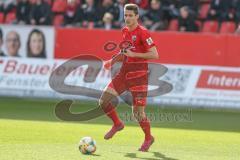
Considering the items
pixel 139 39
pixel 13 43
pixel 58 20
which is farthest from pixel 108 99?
pixel 58 20

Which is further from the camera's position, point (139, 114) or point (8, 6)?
point (8, 6)

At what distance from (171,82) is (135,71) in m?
7.06

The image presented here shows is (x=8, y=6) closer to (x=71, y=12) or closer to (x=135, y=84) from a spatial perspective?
(x=71, y=12)

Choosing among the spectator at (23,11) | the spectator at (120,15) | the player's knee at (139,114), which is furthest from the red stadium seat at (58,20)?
the player's knee at (139,114)

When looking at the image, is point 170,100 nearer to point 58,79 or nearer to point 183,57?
point 183,57

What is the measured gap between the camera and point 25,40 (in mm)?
19797

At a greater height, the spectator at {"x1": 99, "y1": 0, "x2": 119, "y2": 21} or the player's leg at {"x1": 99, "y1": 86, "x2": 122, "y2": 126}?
the player's leg at {"x1": 99, "y1": 86, "x2": 122, "y2": 126}

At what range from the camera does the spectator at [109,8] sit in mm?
21438

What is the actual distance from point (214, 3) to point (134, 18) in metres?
10.8

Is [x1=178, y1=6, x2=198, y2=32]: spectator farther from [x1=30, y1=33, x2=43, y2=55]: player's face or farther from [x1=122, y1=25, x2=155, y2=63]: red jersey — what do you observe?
[x1=122, y1=25, x2=155, y2=63]: red jersey

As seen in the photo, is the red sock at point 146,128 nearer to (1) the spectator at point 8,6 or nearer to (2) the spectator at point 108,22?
(2) the spectator at point 108,22

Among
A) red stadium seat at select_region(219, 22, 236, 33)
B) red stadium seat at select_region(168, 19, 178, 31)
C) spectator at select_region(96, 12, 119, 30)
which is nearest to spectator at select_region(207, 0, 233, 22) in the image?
red stadium seat at select_region(219, 22, 236, 33)

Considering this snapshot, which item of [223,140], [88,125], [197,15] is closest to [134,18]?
[223,140]

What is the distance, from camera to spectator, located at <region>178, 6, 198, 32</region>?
68.1 ft
